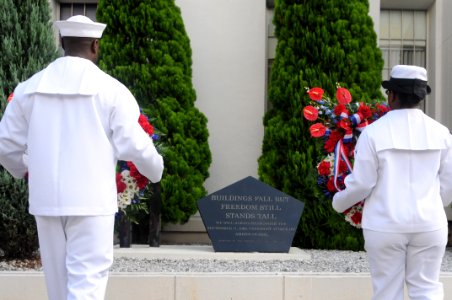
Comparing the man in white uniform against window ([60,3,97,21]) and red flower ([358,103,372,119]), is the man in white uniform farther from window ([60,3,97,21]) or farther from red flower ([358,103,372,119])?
window ([60,3,97,21])

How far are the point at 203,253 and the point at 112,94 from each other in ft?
14.3

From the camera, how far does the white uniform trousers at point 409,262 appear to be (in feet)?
14.7

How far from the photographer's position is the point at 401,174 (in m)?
4.51

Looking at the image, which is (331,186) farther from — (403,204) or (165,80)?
(165,80)

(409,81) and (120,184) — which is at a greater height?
(409,81)

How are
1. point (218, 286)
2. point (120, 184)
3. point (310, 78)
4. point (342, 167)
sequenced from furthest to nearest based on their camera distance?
point (310, 78)
point (120, 184)
point (218, 286)
point (342, 167)

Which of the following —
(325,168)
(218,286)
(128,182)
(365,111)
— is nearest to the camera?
(365,111)

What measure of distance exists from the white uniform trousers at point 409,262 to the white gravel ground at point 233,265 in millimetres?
2800

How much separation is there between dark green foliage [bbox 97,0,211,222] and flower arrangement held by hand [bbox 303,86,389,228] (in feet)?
11.8

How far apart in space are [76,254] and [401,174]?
1.96 m

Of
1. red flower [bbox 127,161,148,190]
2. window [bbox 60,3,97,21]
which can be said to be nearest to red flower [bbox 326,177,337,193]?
red flower [bbox 127,161,148,190]

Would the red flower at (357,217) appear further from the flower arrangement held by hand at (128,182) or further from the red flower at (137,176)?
the red flower at (137,176)

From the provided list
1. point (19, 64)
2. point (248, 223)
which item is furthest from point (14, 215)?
point (248, 223)

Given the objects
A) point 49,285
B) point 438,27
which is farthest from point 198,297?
point 438,27
